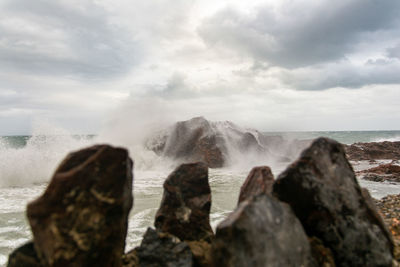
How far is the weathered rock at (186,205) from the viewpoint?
3.64 meters

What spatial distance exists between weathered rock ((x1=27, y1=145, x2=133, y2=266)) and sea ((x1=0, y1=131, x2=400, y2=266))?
6.45ft

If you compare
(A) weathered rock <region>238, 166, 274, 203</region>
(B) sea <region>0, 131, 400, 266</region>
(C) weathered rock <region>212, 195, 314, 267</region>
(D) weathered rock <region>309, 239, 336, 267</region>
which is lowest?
(B) sea <region>0, 131, 400, 266</region>

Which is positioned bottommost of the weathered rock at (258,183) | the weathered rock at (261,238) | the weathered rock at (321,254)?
the weathered rock at (321,254)

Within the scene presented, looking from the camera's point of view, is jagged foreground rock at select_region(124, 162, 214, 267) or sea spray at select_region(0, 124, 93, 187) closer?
jagged foreground rock at select_region(124, 162, 214, 267)

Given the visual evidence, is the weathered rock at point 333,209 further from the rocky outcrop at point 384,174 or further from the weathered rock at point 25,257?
the rocky outcrop at point 384,174

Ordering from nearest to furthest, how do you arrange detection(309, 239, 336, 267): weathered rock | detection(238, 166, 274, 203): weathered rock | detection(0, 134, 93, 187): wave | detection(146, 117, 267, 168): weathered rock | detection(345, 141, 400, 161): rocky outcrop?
detection(309, 239, 336, 267): weathered rock, detection(238, 166, 274, 203): weathered rock, detection(0, 134, 93, 187): wave, detection(146, 117, 267, 168): weathered rock, detection(345, 141, 400, 161): rocky outcrop

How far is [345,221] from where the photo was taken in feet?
9.12

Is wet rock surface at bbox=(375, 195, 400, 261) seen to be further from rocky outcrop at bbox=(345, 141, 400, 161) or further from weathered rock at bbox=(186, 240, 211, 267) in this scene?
rocky outcrop at bbox=(345, 141, 400, 161)

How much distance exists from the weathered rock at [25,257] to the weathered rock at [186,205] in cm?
150

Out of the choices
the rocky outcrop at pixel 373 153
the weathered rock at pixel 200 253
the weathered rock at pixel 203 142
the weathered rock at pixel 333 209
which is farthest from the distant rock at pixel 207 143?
the weathered rock at pixel 333 209

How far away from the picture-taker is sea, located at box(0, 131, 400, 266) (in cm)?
507

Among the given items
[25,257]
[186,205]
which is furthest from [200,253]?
[25,257]

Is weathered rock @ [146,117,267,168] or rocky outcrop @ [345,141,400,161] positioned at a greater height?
weathered rock @ [146,117,267,168]

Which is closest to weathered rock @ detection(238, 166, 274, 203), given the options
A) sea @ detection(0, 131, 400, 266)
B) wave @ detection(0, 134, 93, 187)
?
sea @ detection(0, 131, 400, 266)
